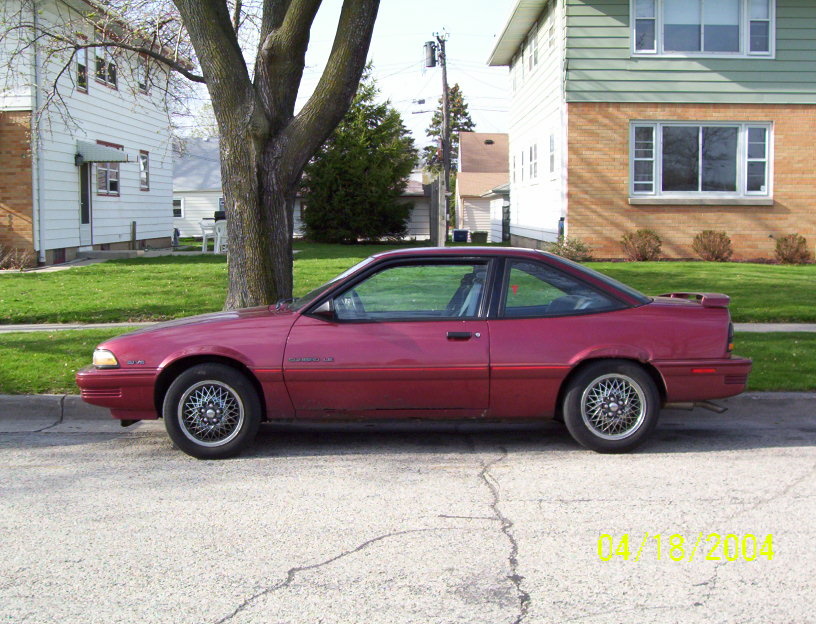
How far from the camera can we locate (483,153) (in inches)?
2485

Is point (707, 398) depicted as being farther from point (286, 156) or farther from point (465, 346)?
point (286, 156)

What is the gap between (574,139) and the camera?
19.6 m

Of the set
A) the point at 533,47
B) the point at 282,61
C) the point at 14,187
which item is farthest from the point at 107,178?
the point at 282,61

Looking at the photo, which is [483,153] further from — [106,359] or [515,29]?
[106,359]

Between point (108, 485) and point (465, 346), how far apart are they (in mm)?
2577

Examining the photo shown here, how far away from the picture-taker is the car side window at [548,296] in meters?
6.44

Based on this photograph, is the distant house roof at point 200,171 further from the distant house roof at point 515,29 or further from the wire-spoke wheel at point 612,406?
the wire-spoke wheel at point 612,406

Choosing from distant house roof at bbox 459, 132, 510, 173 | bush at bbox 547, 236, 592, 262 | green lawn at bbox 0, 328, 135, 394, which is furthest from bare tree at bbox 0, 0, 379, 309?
distant house roof at bbox 459, 132, 510, 173

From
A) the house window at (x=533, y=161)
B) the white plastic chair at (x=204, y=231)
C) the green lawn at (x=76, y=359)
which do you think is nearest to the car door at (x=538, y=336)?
the green lawn at (x=76, y=359)

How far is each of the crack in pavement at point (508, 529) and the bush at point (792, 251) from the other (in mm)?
14741

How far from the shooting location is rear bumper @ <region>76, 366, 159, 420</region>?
20.6 feet

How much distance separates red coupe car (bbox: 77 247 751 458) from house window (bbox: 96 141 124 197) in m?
18.5

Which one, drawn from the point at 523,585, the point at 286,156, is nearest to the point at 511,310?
the point at 523,585

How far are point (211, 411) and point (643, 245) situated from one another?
583 inches
